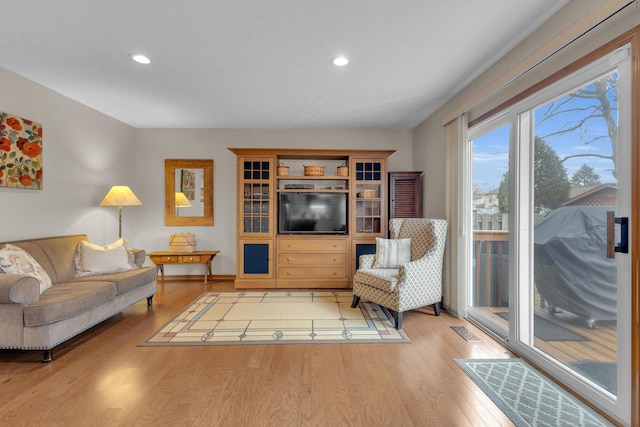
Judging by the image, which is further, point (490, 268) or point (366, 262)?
point (366, 262)

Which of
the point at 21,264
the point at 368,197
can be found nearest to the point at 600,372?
the point at 368,197

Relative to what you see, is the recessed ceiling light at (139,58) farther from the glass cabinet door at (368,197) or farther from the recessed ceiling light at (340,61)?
the glass cabinet door at (368,197)

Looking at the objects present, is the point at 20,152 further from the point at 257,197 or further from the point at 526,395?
the point at 526,395

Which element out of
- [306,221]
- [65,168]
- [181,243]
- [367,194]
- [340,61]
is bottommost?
[181,243]

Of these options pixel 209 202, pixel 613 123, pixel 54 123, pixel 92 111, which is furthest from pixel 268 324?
pixel 92 111

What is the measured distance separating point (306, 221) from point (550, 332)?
123 inches

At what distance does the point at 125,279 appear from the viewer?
307 cm

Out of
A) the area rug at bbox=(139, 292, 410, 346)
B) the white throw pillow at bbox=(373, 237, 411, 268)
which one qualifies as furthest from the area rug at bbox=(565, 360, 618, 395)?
the white throw pillow at bbox=(373, 237, 411, 268)

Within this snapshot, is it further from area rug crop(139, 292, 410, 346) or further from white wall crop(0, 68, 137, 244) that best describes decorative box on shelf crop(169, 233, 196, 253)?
area rug crop(139, 292, 410, 346)

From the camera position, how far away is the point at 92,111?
3.93 meters

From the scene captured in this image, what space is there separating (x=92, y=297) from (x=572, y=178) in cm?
397

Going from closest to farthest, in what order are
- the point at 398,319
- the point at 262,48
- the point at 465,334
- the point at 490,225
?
1. the point at 262,48
2. the point at 465,334
3. the point at 398,319
4. the point at 490,225

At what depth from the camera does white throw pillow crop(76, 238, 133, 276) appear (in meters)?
3.20

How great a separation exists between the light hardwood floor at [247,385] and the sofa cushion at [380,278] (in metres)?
0.54
